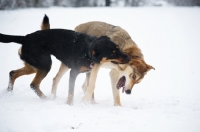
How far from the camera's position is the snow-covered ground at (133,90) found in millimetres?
4613

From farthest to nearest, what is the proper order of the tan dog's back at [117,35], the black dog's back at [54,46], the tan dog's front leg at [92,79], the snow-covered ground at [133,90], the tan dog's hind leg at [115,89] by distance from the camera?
the tan dog's hind leg at [115,89] → the tan dog's back at [117,35] → the black dog's back at [54,46] → the tan dog's front leg at [92,79] → the snow-covered ground at [133,90]

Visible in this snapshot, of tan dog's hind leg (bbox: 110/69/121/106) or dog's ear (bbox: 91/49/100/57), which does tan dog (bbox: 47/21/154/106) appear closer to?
tan dog's hind leg (bbox: 110/69/121/106)

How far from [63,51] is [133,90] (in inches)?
125

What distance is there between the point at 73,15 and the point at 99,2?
31.2 ft

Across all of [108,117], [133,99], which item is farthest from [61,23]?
[108,117]

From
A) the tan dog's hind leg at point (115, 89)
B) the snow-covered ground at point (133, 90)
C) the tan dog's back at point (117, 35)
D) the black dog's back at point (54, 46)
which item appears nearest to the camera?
the snow-covered ground at point (133, 90)

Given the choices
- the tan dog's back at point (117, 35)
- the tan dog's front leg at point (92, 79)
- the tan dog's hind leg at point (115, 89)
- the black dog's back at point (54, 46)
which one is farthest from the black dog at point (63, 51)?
the tan dog's hind leg at point (115, 89)

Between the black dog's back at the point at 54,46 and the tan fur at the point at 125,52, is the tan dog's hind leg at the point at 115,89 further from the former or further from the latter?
the black dog's back at the point at 54,46

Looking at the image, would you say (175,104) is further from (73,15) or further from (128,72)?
(73,15)

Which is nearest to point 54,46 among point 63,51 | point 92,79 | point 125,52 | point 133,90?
point 63,51

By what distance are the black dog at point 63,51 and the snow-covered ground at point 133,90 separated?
0.74 meters

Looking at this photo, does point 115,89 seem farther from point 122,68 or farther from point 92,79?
point 92,79

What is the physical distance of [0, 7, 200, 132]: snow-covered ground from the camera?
4613 mm

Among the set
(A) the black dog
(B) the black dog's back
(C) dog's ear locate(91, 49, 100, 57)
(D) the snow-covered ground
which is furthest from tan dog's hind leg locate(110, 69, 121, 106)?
(B) the black dog's back
